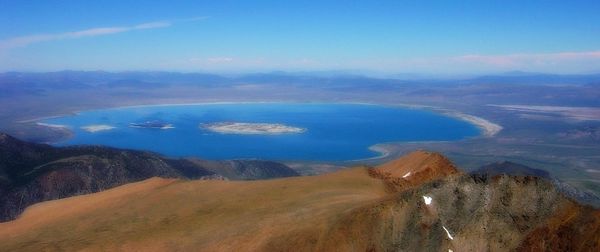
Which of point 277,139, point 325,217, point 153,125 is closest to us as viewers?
point 325,217

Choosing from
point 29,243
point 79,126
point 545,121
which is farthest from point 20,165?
point 545,121

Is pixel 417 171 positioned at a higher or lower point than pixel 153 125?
higher

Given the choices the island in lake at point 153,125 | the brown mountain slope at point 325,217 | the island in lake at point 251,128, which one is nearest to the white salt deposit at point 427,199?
the brown mountain slope at point 325,217

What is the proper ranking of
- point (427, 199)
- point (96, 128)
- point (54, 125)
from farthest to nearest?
point (54, 125) → point (96, 128) → point (427, 199)

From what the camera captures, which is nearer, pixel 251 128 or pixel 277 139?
pixel 277 139

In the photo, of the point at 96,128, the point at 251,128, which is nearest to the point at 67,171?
the point at 251,128

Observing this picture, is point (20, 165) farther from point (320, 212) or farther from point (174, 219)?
point (320, 212)

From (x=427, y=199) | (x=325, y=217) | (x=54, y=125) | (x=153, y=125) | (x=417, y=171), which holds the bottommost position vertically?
(x=54, y=125)

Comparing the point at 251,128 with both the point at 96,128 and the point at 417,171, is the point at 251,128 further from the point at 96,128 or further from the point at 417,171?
the point at 417,171
